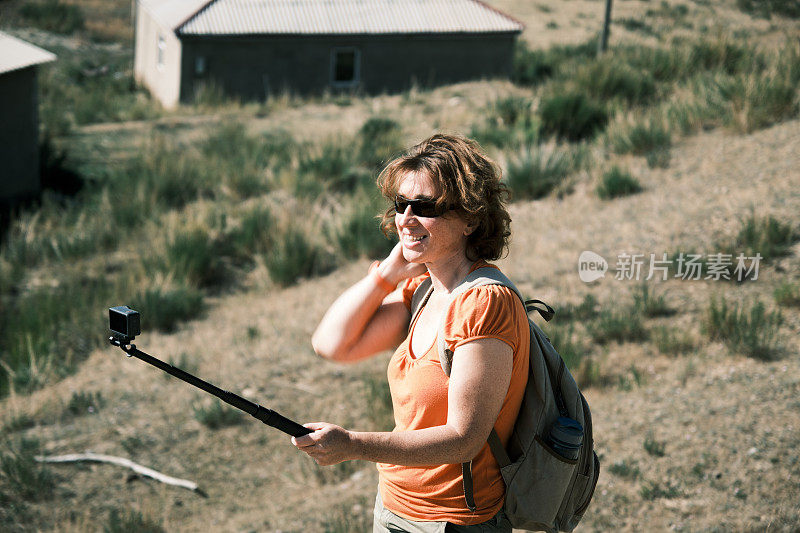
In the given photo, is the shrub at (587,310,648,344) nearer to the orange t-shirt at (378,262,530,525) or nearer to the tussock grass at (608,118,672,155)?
the tussock grass at (608,118,672,155)

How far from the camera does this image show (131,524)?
5.21 m

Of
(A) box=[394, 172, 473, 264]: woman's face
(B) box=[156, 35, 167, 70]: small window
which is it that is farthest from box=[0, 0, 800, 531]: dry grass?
(B) box=[156, 35, 167, 70]: small window

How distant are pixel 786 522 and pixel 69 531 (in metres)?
4.32

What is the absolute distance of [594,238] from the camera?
8500mm

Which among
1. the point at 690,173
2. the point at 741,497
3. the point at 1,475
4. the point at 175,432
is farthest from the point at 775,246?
the point at 1,475

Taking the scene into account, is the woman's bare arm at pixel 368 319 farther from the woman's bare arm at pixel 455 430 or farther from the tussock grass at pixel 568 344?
the tussock grass at pixel 568 344

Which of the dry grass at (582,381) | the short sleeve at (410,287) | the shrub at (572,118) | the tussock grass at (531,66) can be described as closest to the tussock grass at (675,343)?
the dry grass at (582,381)

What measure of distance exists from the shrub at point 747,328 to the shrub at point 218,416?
385cm

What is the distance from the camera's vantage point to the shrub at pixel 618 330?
668 cm

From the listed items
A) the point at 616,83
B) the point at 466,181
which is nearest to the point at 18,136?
the point at 616,83

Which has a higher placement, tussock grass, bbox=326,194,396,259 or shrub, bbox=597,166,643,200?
shrub, bbox=597,166,643,200

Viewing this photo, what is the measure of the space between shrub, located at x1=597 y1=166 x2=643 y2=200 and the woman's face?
7234 millimetres

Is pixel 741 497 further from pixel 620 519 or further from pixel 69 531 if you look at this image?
pixel 69 531

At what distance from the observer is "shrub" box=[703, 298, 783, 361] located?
5852mm
